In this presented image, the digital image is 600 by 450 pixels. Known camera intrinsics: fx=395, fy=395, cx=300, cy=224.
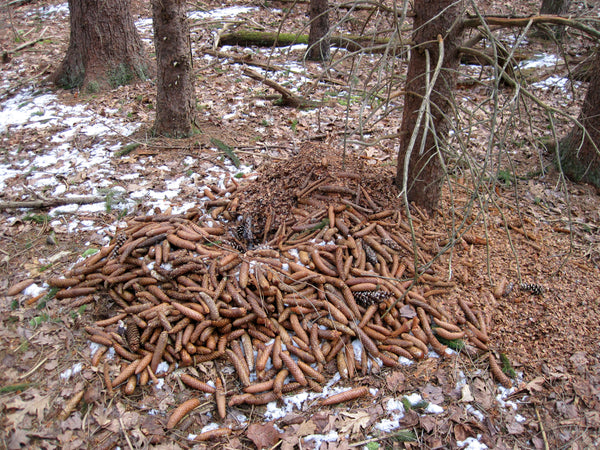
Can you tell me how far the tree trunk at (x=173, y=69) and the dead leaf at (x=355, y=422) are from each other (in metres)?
3.98

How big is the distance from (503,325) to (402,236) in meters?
1.04

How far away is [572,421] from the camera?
2578 millimetres

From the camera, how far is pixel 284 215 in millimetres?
3701

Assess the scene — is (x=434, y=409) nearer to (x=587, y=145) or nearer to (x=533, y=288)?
(x=533, y=288)

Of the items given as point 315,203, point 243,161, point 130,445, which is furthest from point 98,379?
point 243,161

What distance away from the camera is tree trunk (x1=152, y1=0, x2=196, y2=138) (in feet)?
Answer: 14.5

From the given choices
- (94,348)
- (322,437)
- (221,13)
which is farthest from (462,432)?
(221,13)

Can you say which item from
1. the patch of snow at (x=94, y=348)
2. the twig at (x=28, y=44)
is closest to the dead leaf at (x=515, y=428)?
the patch of snow at (x=94, y=348)

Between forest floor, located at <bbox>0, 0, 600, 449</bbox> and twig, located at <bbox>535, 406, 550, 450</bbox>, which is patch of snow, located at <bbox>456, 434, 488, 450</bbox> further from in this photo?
twig, located at <bbox>535, 406, 550, 450</bbox>

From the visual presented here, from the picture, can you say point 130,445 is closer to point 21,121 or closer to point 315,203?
point 315,203

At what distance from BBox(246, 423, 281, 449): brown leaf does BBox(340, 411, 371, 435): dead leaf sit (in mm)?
417

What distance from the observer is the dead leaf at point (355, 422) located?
2.45 meters

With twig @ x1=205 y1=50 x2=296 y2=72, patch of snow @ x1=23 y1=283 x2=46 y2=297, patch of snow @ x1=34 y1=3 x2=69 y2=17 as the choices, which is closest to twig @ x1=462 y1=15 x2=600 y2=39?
patch of snow @ x1=23 y1=283 x2=46 y2=297

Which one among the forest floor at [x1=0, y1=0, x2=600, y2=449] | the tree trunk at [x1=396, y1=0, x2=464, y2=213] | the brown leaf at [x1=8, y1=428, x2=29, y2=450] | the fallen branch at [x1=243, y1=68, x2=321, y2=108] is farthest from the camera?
the fallen branch at [x1=243, y1=68, x2=321, y2=108]
